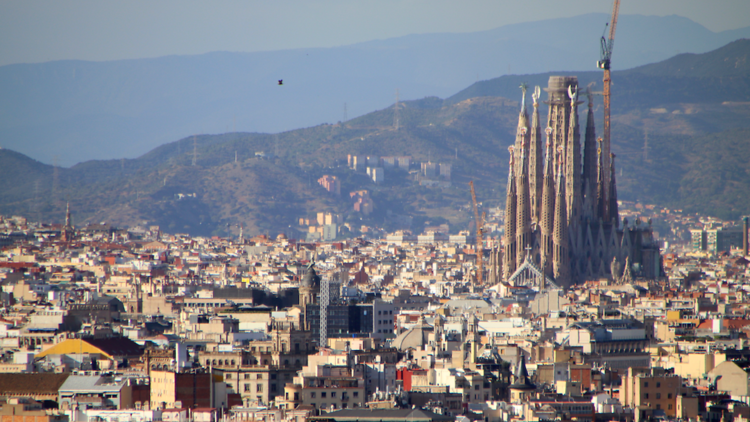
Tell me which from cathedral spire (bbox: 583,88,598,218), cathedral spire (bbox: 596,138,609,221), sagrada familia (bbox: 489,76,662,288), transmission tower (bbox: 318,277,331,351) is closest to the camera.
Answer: transmission tower (bbox: 318,277,331,351)

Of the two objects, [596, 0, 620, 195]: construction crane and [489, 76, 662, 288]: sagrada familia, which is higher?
[596, 0, 620, 195]: construction crane

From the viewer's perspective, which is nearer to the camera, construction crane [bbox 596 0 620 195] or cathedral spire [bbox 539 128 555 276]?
cathedral spire [bbox 539 128 555 276]

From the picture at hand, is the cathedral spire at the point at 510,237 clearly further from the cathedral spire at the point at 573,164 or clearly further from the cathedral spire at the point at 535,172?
the cathedral spire at the point at 573,164

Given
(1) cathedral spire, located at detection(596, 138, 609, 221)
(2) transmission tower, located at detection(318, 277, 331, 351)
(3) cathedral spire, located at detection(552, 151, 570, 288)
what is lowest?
(2) transmission tower, located at detection(318, 277, 331, 351)

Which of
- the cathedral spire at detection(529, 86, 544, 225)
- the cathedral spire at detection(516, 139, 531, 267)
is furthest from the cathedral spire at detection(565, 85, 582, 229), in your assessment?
the cathedral spire at detection(516, 139, 531, 267)

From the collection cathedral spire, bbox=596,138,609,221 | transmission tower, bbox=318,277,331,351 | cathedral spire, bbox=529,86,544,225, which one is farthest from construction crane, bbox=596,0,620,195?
transmission tower, bbox=318,277,331,351

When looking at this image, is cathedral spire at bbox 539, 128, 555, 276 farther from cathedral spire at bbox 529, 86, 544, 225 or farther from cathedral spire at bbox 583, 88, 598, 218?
cathedral spire at bbox 583, 88, 598, 218

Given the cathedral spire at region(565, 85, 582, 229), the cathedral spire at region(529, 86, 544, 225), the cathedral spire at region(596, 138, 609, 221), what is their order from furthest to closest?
the cathedral spire at region(596, 138, 609, 221), the cathedral spire at region(565, 85, 582, 229), the cathedral spire at region(529, 86, 544, 225)

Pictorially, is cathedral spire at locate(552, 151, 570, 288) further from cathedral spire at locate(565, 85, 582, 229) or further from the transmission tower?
the transmission tower

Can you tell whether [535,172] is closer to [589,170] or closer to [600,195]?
[589,170]

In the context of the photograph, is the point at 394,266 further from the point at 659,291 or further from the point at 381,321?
the point at 381,321
